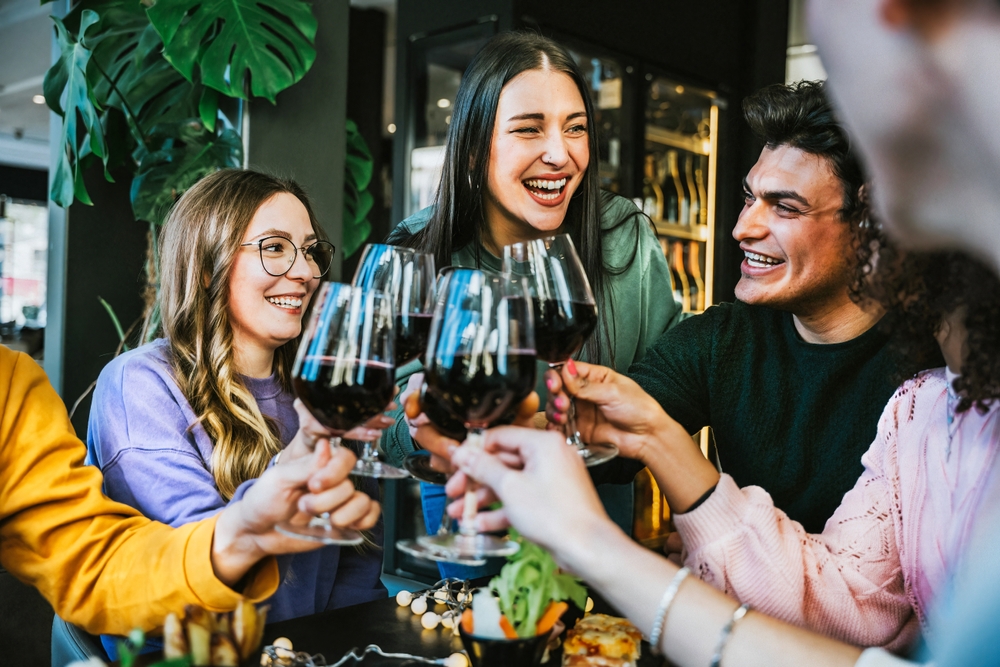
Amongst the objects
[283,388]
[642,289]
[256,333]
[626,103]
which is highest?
[626,103]

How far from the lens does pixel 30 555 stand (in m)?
A: 1.22

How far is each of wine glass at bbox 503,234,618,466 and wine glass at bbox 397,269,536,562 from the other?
219 millimetres

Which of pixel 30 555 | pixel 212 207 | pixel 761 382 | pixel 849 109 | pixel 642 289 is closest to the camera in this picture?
pixel 849 109

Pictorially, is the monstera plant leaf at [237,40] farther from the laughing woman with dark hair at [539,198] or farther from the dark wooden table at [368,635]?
the dark wooden table at [368,635]

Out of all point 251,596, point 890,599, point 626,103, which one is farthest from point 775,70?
point 251,596

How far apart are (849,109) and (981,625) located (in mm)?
342

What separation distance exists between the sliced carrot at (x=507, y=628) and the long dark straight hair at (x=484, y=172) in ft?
3.43

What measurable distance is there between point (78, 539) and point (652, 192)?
162 inches

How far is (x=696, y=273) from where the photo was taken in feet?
16.7

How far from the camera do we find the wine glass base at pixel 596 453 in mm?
1072

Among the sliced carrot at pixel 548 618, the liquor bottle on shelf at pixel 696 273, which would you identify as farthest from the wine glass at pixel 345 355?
the liquor bottle on shelf at pixel 696 273

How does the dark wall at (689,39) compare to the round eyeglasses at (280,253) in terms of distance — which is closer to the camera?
the round eyeglasses at (280,253)

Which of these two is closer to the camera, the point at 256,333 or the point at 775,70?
the point at 256,333

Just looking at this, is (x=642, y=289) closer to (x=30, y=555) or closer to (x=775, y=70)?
(x=30, y=555)
